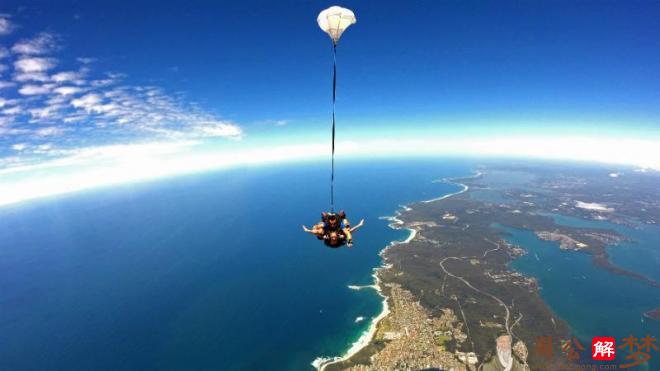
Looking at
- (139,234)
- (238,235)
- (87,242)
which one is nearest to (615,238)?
(238,235)

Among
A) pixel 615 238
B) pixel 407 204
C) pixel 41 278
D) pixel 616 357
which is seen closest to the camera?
pixel 616 357

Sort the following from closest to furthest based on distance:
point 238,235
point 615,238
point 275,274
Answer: point 275,274, point 615,238, point 238,235

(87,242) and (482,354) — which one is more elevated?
(482,354)

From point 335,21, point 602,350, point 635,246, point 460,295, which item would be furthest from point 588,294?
point 335,21

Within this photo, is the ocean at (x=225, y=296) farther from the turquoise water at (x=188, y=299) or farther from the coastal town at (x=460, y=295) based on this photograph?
the coastal town at (x=460, y=295)

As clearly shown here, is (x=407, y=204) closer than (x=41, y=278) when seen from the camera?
No

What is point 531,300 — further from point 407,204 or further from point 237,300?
point 407,204

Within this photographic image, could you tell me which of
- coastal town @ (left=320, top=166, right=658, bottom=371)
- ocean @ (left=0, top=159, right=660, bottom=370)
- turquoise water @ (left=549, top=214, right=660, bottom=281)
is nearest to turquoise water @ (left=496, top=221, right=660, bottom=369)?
ocean @ (left=0, top=159, right=660, bottom=370)
